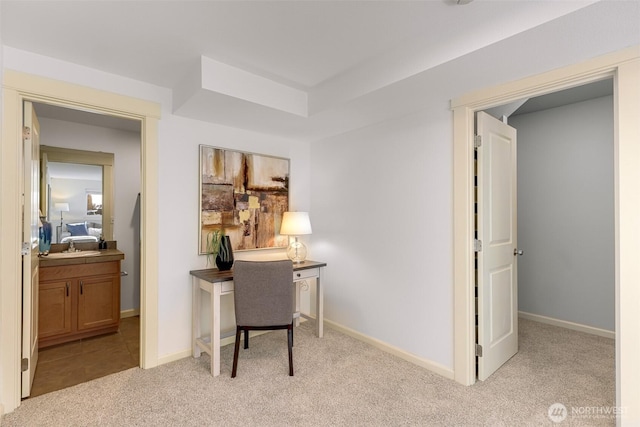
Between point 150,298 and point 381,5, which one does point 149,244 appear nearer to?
point 150,298

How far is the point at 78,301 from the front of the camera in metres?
3.19

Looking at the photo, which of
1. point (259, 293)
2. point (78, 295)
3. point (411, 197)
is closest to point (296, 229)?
point (259, 293)

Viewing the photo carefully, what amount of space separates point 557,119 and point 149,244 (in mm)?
4297

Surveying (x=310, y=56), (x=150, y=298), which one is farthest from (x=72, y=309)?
(x=310, y=56)

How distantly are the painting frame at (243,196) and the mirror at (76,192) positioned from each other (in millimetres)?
1696

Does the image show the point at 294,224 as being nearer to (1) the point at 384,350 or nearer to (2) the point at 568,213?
(1) the point at 384,350

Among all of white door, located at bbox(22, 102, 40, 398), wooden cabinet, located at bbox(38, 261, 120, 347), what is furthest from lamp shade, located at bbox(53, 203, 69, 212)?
white door, located at bbox(22, 102, 40, 398)

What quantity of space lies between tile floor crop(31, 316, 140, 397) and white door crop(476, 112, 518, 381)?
288cm

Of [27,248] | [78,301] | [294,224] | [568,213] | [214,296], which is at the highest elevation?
[568,213]

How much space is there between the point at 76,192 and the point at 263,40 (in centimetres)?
307

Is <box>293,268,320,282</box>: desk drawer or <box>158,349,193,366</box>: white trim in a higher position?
<box>293,268,320,282</box>: desk drawer

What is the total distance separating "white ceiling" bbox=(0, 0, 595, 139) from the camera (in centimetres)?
166

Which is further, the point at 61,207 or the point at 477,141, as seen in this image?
the point at 61,207

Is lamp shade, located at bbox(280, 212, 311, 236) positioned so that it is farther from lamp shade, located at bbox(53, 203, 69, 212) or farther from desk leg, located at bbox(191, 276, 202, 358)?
lamp shade, located at bbox(53, 203, 69, 212)
